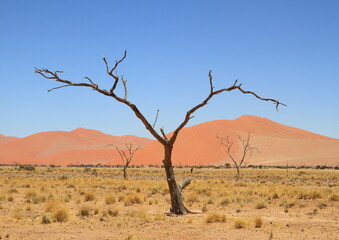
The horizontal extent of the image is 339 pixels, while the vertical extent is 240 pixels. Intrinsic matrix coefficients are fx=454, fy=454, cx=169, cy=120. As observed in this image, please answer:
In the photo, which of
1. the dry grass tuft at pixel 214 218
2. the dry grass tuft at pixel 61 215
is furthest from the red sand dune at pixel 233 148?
the dry grass tuft at pixel 61 215

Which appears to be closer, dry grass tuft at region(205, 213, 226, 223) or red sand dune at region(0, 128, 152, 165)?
A: dry grass tuft at region(205, 213, 226, 223)

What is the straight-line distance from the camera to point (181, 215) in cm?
1628

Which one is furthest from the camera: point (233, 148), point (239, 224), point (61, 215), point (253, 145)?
point (253, 145)

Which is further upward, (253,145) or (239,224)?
(253,145)

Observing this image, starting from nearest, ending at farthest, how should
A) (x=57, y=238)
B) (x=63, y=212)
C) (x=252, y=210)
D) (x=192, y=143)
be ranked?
(x=57, y=238) → (x=63, y=212) → (x=252, y=210) → (x=192, y=143)

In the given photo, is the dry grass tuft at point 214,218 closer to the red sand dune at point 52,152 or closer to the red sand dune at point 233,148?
the red sand dune at point 233,148

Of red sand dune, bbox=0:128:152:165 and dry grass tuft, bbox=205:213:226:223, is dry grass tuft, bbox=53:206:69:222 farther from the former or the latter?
red sand dune, bbox=0:128:152:165

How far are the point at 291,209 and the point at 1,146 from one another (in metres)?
194

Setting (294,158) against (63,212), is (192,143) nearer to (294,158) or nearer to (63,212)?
(294,158)

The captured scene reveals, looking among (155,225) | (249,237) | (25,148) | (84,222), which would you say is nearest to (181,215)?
(155,225)

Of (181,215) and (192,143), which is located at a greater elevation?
(192,143)

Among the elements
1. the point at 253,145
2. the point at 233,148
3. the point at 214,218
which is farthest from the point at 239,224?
the point at 253,145

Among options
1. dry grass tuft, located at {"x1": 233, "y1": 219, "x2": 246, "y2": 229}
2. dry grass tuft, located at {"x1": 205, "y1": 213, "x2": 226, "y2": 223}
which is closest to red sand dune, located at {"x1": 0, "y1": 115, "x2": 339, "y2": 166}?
dry grass tuft, located at {"x1": 205, "y1": 213, "x2": 226, "y2": 223}

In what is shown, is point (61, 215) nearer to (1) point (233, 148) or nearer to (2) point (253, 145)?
(1) point (233, 148)
